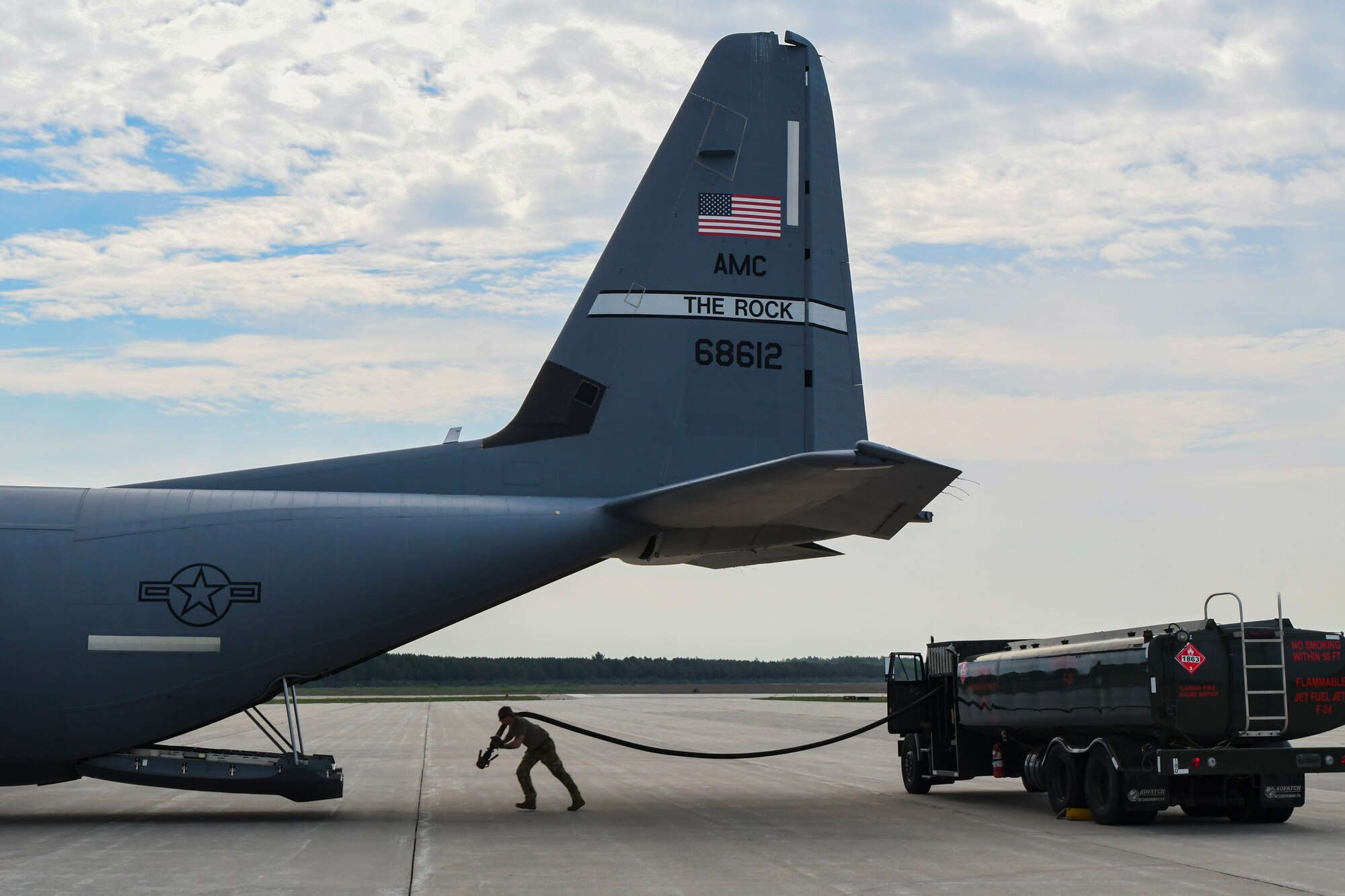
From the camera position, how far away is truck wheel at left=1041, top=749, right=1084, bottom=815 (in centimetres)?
1551

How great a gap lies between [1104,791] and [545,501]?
7576mm

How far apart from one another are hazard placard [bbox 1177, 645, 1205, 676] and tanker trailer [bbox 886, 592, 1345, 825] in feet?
0.05

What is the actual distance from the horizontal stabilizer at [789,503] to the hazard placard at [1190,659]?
323 cm

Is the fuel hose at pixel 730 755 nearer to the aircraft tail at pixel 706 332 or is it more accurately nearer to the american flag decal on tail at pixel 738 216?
the aircraft tail at pixel 706 332

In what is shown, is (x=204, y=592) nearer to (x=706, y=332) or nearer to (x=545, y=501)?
(x=545, y=501)

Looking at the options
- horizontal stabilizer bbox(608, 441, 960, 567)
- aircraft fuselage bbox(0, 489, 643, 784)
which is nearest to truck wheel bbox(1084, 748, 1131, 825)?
horizontal stabilizer bbox(608, 441, 960, 567)

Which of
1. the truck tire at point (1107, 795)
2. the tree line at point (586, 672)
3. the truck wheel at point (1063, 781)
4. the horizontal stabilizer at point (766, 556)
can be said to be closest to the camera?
the truck tire at point (1107, 795)

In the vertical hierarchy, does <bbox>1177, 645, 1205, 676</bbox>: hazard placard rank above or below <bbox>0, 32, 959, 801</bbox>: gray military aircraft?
below

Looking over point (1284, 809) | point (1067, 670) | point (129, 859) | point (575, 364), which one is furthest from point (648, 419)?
point (1284, 809)

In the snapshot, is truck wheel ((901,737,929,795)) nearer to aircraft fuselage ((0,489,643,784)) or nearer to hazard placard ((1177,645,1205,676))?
hazard placard ((1177,645,1205,676))

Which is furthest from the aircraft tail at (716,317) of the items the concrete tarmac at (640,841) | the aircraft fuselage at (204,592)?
the concrete tarmac at (640,841)

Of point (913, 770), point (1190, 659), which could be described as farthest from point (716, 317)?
point (913, 770)

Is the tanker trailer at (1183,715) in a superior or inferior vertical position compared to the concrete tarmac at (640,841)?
superior

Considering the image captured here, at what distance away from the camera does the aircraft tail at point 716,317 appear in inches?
640
